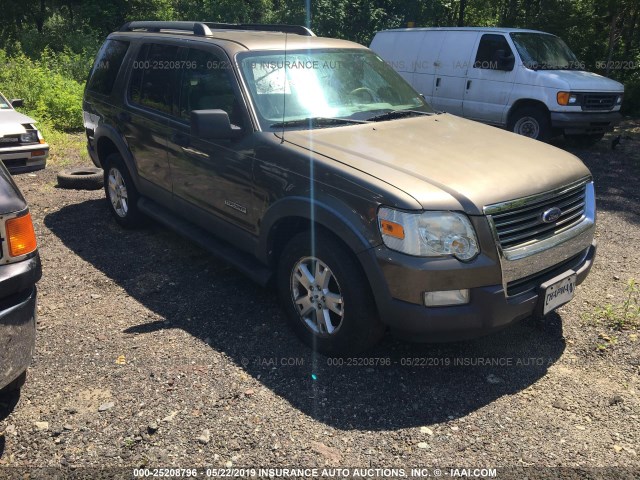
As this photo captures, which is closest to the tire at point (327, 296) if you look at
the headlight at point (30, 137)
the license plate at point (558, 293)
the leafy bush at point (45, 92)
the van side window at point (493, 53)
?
the license plate at point (558, 293)

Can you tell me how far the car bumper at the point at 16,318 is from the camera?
8.49 feet

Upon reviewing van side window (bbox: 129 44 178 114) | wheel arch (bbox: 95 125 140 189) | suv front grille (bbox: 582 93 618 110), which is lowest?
suv front grille (bbox: 582 93 618 110)

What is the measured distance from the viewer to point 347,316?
11.0ft

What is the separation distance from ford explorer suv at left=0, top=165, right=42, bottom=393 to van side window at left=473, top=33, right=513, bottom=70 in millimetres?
8957

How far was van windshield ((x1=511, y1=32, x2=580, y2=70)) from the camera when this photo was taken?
32.4 ft

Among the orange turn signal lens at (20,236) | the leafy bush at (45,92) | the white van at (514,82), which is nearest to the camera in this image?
the orange turn signal lens at (20,236)

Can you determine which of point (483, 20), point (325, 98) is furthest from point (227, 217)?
point (483, 20)

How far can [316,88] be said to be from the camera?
4.18m

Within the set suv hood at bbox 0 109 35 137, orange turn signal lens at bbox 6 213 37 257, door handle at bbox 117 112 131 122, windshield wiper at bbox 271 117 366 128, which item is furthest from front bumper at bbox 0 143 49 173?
orange turn signal lens at bbox 6 213 37 257

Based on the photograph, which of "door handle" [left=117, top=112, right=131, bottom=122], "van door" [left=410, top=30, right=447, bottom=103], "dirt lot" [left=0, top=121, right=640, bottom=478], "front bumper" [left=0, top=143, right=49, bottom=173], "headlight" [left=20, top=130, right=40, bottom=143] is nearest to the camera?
"dirt lot" [left=0, top=121, right=640, bottom=478]

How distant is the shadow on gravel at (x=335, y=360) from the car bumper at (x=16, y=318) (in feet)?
3.44

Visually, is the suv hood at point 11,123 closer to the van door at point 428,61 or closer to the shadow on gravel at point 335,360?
the shadow on gravel at point 335,360

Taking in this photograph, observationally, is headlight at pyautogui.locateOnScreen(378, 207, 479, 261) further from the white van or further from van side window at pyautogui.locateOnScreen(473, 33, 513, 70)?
van side window at pyautogui.locateOnScreen(473, 33, 513, 70)

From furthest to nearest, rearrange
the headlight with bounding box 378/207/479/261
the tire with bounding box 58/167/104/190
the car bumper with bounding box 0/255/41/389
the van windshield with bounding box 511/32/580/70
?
the van windshield with bounding box 511/32/580/70
the tire with bounding box 58/167/104/190
the headlight with bounding box 378/207/479/261
the car bumper with bounding box 0/255/41/389
